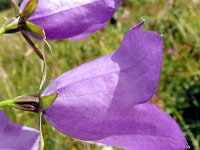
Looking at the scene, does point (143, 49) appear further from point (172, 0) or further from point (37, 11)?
point (172, 0)

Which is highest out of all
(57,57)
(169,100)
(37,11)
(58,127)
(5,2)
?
(37,11)

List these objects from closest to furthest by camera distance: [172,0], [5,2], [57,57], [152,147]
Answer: [152,147], [57,57], [172,0], [5,2]

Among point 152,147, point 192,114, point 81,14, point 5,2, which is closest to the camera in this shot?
point 152,147

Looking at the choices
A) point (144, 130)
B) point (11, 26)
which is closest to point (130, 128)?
point (144, 130)

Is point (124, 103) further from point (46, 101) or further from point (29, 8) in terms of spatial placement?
point (29, 8)

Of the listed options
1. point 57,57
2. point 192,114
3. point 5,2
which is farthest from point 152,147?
point 5,2

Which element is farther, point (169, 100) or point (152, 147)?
point (169, 100)
